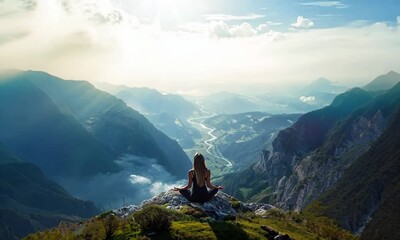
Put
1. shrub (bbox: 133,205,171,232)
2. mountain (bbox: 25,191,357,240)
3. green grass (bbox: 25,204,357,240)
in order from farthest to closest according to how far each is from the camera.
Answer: mountain (bbox: 25,191,357,240)
shrub (bbox: 133,205,171,232)
green grass (bbox: 25,204,357,240)

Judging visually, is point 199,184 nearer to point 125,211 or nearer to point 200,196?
point 200,196

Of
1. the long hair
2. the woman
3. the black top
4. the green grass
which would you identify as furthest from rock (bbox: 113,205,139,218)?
the long hair

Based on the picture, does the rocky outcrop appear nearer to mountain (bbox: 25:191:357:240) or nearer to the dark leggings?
mountain (bbox: 25:191:357:240)

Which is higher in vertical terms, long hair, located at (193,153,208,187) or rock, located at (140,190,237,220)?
long hair, located at (193,153,208,187)

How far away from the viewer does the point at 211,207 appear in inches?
1997

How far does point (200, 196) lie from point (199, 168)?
3736 millimetres

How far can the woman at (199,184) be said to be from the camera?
1949 inches

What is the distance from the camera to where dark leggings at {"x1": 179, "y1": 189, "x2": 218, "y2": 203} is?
50938 millimetres

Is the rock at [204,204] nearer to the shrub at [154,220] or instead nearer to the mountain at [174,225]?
the mountain at [174,225]

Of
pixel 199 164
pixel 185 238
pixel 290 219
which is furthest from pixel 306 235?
pixel 185 238

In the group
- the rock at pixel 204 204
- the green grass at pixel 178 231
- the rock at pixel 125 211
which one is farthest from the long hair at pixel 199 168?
the rock at pixel 125 211

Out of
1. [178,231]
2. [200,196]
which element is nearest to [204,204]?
[200,196]

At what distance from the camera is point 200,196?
167 ft

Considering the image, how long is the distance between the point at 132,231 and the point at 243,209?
29942 mm
